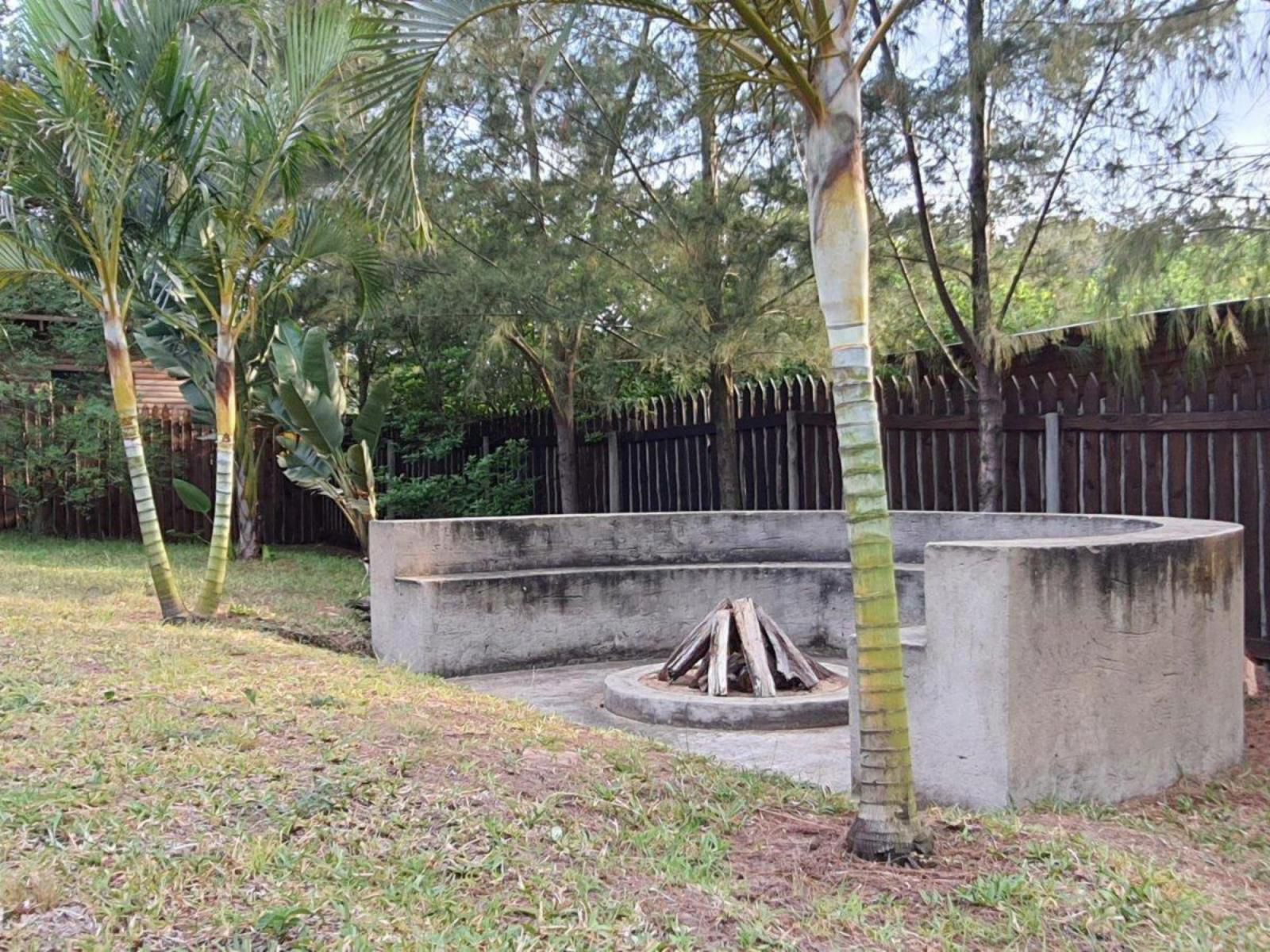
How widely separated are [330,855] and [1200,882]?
3.06m

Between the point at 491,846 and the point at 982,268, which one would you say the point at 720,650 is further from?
the point at 491,846

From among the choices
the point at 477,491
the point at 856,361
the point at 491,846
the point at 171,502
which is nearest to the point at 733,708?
the point at 491,846

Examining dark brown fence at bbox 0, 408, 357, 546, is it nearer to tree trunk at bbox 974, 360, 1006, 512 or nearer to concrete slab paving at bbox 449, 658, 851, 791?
concrete slab paving at bbox 449, 658, 851, 791

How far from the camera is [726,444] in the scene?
1138 centimetres

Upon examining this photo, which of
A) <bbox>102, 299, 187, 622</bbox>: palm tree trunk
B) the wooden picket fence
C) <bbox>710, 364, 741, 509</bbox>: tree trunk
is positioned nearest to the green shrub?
the wooden picket fence

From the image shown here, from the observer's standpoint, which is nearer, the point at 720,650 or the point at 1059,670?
the point at 1059,670

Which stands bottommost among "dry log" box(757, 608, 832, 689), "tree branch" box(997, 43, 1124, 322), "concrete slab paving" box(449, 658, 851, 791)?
"concrete slab paving" box(449, 658, 851, 791)

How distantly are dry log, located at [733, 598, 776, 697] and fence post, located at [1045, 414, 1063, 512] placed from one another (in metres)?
2.68

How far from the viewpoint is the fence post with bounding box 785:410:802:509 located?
11.0 m

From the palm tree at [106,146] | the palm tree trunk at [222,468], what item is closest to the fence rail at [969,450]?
the palm tree trunk at [222,468]

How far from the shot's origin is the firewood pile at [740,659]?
23.8 ft

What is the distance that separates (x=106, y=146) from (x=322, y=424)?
4.64 metres

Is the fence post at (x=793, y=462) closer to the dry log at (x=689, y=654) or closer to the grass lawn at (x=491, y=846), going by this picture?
the dry log at (x=689, y=654)

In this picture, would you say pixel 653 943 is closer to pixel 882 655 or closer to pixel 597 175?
pixel 882 655
